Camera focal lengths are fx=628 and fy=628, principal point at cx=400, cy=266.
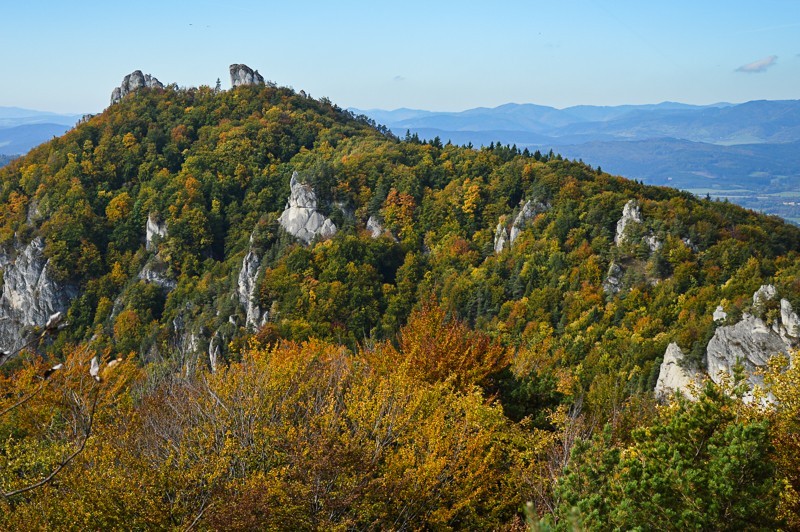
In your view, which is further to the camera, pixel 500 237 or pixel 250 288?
pixel 250 288

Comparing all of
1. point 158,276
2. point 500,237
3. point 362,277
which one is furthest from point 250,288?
point 500,237

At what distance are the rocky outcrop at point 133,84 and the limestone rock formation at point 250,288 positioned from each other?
198 feet

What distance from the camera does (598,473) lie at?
12.4m

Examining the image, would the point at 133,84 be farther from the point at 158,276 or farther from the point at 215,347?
the point at 215,347

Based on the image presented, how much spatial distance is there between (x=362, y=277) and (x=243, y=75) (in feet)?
227

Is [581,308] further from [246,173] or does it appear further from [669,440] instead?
[246,173]

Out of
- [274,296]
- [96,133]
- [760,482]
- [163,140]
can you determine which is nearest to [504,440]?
[760,482]

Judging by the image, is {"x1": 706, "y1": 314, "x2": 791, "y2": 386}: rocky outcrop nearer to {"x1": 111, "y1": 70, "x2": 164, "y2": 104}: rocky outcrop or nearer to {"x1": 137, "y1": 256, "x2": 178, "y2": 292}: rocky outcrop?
{"x1": 137, "y1": 256, "x2": 178, "y2": 292}: rocky outcrop

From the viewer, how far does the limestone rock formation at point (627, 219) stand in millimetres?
65750

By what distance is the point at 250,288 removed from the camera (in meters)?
80.4

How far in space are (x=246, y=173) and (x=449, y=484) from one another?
9290cm

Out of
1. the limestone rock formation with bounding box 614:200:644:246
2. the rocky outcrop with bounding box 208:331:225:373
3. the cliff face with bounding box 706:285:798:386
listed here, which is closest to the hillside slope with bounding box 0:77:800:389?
the limestone rock formation with bounding box 614:200:644:246

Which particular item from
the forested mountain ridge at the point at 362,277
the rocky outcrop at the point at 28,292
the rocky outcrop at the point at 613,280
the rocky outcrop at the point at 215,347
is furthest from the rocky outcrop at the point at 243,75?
the rocky outcrop at the point at 613,280

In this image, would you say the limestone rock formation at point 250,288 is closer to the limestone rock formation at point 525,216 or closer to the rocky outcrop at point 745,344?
the limestone rock formation at point 525,216
